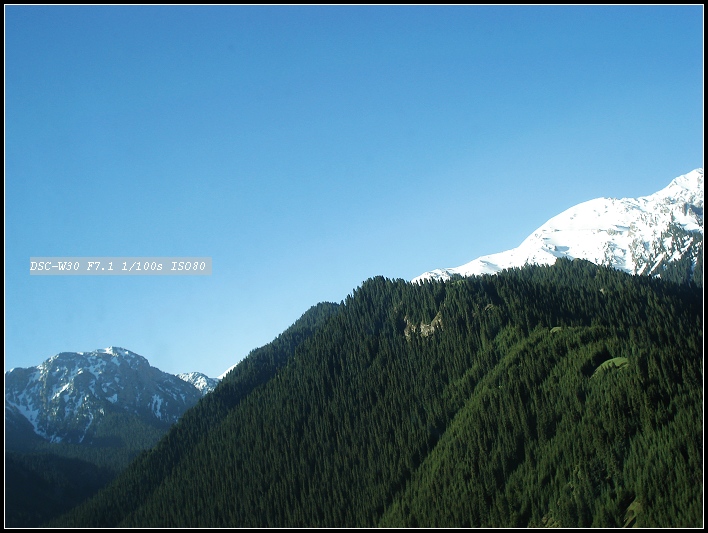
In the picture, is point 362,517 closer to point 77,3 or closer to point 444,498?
point 444,498

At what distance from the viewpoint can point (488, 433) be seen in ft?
461

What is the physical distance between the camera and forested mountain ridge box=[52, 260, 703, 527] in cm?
11312

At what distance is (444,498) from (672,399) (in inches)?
2019

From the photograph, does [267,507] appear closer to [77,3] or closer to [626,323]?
[626,323]

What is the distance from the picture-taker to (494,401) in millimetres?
147250

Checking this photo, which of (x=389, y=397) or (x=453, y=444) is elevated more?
(x=389, y=397)

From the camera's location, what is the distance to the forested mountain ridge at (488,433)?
371ft

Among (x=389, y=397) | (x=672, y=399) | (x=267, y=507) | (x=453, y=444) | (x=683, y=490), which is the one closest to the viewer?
(x=683, y=490)

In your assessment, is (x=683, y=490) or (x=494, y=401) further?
(x=494, y=401)

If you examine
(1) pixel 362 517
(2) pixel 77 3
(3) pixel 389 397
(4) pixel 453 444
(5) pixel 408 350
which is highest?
(2) pixel 77 3

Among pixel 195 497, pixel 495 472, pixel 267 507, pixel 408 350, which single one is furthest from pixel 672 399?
pixel 195 497

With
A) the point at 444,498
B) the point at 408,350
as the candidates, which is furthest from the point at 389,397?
the point at 444,498

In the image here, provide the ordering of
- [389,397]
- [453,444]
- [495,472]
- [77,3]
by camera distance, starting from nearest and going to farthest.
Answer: [77,3] < [495,472] < [453,444] < [389,397]

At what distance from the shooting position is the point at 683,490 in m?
101
